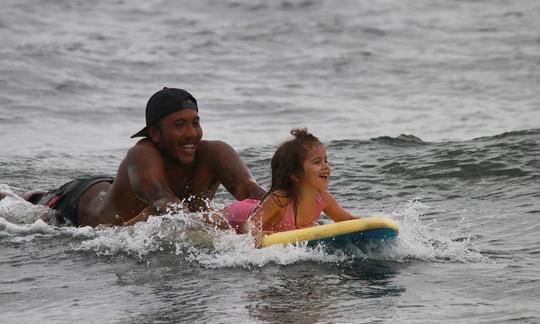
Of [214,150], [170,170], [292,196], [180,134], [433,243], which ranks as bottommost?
[433,243]

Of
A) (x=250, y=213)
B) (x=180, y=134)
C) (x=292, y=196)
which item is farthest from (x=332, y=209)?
(x=180, y=134)

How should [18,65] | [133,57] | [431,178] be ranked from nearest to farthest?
[431,178]
[18,65]
[133,57]

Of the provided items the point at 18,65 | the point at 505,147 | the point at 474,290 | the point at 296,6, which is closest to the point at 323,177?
the point at 474,290

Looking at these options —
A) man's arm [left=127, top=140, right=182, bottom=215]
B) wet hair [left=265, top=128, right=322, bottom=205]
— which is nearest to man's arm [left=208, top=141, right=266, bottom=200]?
man's arm [left=127, top=140, right=182, bottom=215]

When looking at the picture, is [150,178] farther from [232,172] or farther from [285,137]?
[285,137]

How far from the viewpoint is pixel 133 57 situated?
21.4 m

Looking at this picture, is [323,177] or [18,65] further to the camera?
[18,65]

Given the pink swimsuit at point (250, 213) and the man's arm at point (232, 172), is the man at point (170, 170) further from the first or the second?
the pink swimsuit at point (250, 213)

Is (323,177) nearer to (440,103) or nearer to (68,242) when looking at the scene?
(68,242)

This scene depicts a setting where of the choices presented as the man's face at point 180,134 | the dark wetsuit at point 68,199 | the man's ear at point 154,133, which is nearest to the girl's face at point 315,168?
the man's face at point 180,134

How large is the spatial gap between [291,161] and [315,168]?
17cm

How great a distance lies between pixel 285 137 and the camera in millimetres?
9820

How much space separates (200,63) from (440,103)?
5.07 m

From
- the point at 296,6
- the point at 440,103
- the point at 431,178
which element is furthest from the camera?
the point at 296,6
